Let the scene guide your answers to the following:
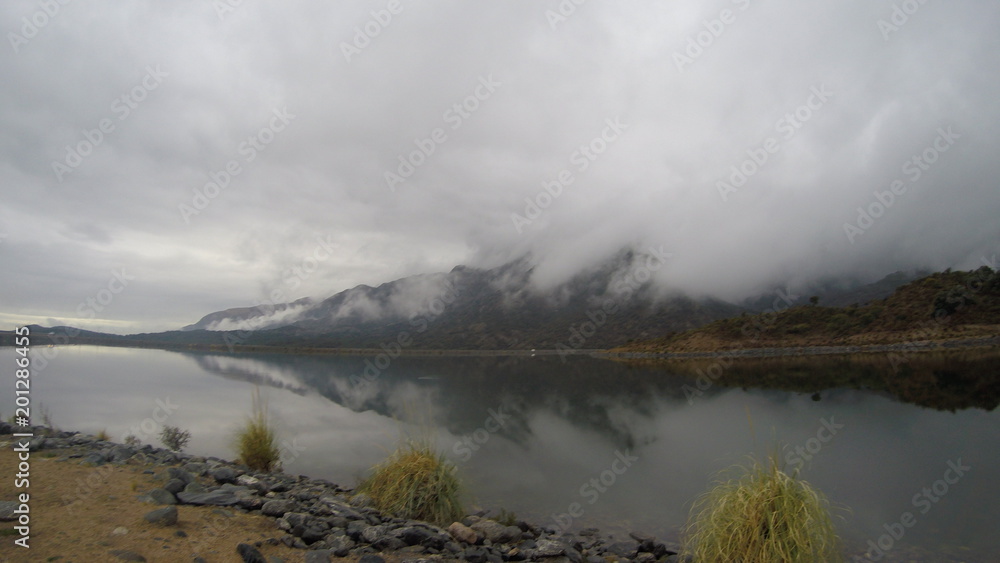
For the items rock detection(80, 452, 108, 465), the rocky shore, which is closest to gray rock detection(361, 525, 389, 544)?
the rocky shore

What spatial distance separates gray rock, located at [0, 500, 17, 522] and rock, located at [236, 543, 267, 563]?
2344 millimetres

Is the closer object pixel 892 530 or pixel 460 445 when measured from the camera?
pixel 892 530

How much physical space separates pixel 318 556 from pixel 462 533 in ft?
8.38

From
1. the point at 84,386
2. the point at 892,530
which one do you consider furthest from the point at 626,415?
the point at 84,386

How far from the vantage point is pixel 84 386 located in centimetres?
3553

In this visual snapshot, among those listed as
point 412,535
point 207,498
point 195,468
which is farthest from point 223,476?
point 412,535

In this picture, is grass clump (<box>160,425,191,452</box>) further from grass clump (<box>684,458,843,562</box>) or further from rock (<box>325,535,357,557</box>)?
grass clump (<box>684,458,843,562</box>)

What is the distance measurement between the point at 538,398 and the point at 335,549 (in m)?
26.3

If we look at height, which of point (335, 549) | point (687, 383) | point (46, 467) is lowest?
point (687, 383)

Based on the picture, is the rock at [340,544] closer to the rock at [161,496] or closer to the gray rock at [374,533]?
the gray rock at [374,533]

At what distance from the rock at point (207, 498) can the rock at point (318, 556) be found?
7.15 ft

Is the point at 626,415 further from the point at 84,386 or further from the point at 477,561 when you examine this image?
the point at 84,386

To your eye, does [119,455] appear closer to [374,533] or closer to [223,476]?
[223,476]

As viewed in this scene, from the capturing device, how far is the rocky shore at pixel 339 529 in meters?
5.78
